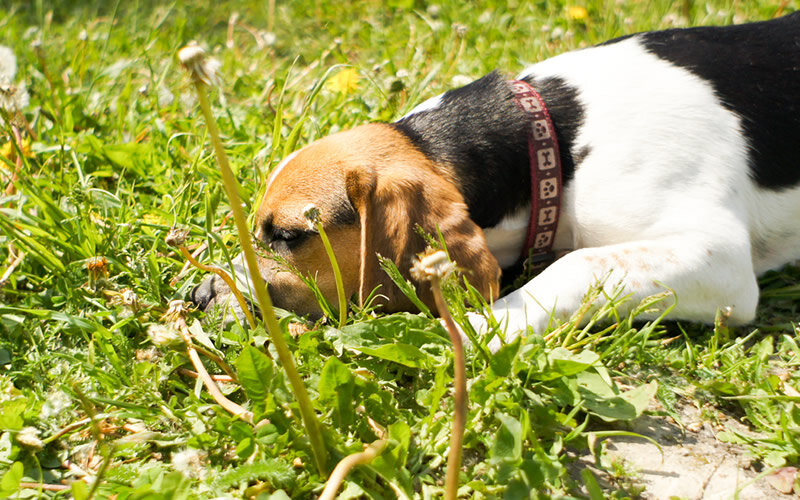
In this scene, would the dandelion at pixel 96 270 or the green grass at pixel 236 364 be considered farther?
the dandelion at pixel 96 270

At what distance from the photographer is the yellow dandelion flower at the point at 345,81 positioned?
4.75 meters

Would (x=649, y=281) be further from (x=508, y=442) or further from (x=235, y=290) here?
(x=235, y=290)

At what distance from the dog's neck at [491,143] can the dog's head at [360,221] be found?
11 cm

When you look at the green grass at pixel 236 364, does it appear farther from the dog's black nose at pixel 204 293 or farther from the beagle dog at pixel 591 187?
the beagle dog at pixel 591 187

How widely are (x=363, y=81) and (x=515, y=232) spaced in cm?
215

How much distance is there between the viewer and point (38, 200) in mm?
3391

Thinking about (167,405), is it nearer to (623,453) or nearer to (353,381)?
(353,381)

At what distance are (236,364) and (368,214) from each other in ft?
2.91

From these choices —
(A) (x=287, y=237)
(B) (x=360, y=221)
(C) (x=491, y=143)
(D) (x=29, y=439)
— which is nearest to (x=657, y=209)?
(C) (x=491, y=143)

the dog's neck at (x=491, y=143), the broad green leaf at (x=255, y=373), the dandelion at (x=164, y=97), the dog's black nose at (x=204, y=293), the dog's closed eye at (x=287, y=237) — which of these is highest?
the dandelion at (x=164, y=97)

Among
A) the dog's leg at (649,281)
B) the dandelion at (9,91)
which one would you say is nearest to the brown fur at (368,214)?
the dog's leg at (649,281)

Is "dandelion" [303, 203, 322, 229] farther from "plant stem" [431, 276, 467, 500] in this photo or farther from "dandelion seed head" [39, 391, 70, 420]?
"dandelion seed head" [39, 391, 70, 420]

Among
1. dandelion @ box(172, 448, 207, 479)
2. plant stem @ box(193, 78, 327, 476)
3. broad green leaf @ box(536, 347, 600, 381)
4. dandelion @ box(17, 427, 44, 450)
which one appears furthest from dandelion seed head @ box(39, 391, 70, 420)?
broad green leaf @ box(536, 347, 600, 381)

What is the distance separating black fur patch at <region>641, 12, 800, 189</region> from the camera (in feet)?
10.4
